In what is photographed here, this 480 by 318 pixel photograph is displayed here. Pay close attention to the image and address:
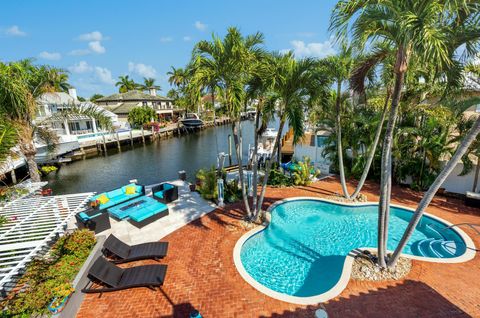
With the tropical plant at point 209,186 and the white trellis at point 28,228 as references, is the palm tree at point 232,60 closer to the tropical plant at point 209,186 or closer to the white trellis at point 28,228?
the tropical plant at point 209,186

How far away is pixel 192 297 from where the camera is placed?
704 centimetres

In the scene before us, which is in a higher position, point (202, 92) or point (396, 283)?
point (202, 92)

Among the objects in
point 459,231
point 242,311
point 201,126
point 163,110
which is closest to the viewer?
point 242,311

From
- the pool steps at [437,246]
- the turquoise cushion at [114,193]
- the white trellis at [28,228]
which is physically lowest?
the pool steps at [437,246]

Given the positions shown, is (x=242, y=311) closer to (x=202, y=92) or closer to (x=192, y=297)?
(x=192, y=297)

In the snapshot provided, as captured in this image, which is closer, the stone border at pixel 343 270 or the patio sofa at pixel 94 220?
the stone border at pixel 343 270

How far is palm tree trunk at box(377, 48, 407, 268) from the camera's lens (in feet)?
20.5

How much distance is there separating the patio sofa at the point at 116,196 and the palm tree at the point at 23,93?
4.38 metres

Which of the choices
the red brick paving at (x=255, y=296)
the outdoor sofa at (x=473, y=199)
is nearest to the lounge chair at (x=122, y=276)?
the red brick paving at (x=255, y=296)

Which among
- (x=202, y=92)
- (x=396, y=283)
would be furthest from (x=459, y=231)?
(x=202, y=92)

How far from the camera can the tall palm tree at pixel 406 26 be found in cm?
494

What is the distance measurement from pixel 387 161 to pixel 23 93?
15.3 meters

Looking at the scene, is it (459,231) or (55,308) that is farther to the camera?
(459,231)

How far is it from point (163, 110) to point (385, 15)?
2542 inches
